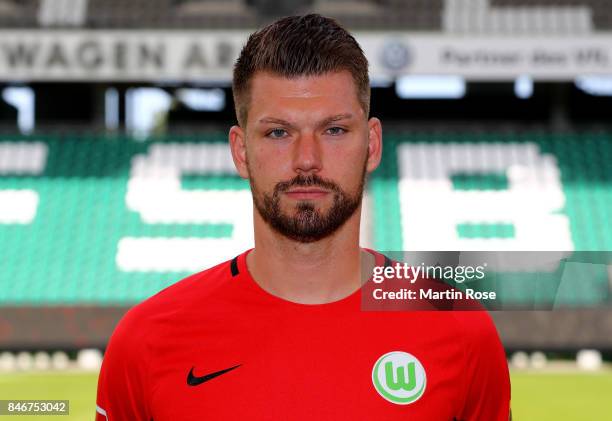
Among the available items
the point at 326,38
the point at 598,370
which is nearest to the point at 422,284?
the point at 326,38

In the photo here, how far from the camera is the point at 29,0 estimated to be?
17875mm

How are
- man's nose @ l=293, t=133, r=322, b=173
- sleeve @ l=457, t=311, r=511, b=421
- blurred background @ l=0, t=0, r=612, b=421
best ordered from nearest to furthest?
man's nose @ l=293, t=133, r=322, b=173 → sleeve @ l=457, t=311, r=511, b=421 → blurred background @ l=0, t=0, r=612, b=421

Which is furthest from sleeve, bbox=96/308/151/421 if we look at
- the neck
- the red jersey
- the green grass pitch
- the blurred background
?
the blurred background

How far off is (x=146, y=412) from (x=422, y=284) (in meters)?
1.10

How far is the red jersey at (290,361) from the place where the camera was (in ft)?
9.04

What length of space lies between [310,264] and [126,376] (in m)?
0.79

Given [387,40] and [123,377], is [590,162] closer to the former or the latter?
[387,40]

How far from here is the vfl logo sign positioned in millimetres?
2766

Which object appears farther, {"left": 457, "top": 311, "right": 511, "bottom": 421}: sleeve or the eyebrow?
{"left": 457, "top": 311, "right": 511, "bottom": 421}: sleeve

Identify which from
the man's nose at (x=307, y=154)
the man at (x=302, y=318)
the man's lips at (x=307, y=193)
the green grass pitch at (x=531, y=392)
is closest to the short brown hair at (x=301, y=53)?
the man at (x=302, y=318)

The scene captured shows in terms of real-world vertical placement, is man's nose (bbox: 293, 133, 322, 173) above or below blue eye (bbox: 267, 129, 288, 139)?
below

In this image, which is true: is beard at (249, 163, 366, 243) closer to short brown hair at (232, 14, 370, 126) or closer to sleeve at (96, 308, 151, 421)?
short brown hair at (232, 14, 370, 126)

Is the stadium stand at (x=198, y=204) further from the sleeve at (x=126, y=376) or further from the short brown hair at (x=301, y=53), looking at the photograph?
the short brown hair at (x=301, y=53)

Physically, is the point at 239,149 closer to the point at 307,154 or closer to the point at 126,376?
the point at 307,154
